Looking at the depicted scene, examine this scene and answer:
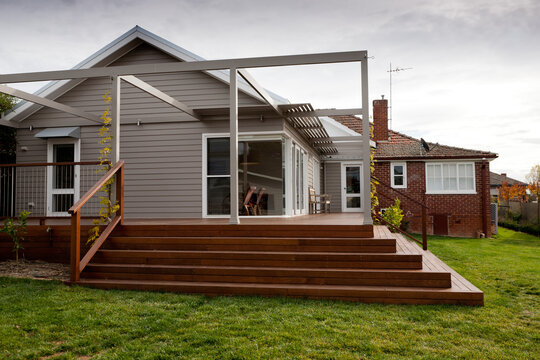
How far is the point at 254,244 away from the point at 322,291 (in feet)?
4.64

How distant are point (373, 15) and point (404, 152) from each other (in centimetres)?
825

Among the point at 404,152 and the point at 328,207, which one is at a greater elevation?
the point at 404,152

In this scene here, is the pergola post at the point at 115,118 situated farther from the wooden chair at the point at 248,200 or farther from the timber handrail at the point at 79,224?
the wooden chair at the point at 248,200

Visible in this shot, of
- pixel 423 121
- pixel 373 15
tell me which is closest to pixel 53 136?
pixel 373 15

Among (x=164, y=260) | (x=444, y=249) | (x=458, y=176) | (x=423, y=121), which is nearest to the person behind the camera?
(x=164, y=260)

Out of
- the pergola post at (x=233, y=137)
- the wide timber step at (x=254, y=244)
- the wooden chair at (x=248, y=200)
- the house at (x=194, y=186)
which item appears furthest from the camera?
the wooden chair at (x=248, y=200)

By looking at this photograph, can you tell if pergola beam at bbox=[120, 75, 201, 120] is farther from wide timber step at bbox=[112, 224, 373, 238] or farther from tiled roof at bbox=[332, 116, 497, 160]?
tiled roof at bbox=[332, 116, 497, 160]

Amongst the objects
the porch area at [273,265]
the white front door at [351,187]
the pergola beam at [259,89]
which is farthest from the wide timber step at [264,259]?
the white front door at [351,187]

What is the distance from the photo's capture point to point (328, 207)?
15.7 meters

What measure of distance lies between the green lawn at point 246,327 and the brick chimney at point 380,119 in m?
13.6

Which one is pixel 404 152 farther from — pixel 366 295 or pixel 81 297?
pixel 81 297

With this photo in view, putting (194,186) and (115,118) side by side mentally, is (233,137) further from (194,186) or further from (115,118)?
(194,186)

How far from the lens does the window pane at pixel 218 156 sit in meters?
9.94

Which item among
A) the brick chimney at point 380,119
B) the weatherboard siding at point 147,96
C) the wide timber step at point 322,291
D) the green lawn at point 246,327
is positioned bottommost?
the green lawn at point 246,327
